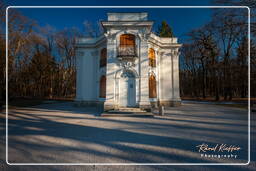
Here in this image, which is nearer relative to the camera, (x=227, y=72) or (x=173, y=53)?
(x=173, y=53)

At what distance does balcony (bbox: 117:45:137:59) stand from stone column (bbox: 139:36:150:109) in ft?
2.38

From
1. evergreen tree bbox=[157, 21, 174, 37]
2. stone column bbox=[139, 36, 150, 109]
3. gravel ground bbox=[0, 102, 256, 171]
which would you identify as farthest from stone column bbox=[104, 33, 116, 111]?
evergreen tree bbox=[157, 21, 174, 37]

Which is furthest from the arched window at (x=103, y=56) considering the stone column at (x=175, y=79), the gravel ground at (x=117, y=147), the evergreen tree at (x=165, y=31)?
the evergreen tree at (x=165, y=31)

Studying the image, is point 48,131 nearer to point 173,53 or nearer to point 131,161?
point 131,161

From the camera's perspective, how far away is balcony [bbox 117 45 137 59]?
436 inches

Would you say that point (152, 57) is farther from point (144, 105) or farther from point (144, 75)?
point (144, 105)

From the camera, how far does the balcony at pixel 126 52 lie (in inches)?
436

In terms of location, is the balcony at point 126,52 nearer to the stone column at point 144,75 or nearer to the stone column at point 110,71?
the stone column at point 110,71

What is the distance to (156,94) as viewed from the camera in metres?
13.8

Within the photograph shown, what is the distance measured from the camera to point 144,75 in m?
11.2

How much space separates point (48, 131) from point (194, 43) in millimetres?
28955

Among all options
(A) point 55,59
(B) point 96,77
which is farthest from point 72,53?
(B) point 96,77

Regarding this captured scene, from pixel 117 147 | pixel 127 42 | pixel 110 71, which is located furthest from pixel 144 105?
pixel 117 147

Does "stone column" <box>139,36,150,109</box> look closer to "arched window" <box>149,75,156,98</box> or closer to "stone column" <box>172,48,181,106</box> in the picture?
"arched window" <box>149,75,156,98</box>
